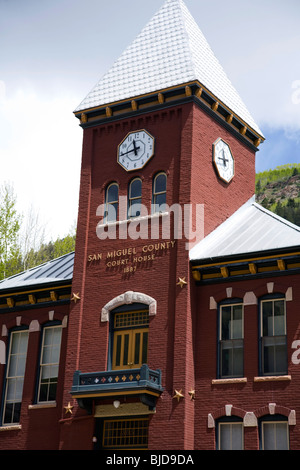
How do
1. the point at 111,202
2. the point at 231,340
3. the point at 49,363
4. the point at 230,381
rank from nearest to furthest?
the point at 230,381 → the point at 231,340 → the point at 49,363 → the point at 111,202

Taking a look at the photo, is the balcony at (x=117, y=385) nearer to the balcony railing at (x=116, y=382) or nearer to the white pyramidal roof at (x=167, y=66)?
the balcony railing at (x=116, y=382)

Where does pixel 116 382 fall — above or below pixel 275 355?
below

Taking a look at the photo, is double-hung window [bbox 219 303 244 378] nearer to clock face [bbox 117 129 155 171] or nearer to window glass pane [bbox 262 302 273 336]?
window glass pane [bbox 262 302 273 336]

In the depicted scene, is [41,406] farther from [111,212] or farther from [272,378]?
[272,378]

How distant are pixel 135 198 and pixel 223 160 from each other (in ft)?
12.4

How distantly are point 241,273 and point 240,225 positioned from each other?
3.06 metres

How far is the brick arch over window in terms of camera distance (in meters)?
23.4

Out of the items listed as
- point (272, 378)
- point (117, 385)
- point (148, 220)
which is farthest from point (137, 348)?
point (272, 378)

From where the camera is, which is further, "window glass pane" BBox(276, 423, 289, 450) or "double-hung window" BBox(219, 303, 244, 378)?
"double-hung window" BBox(219, 303, 244, 378)

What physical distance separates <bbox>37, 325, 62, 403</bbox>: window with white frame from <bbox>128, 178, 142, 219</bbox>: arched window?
4.93 meters

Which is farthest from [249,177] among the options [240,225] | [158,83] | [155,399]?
[155,399]

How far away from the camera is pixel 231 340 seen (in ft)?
74.0

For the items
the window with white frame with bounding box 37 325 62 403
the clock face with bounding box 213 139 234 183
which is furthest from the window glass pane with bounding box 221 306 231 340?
the window with white frame with bounding box 37 325 62 403

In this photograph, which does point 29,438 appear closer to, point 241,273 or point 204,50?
point 241,273
